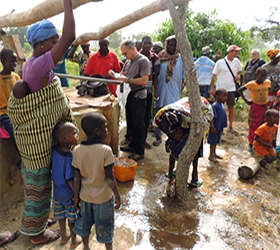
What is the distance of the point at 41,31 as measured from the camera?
1793mm

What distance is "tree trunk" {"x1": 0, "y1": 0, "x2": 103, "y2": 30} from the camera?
1.91 m

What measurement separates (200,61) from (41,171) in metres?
5.09

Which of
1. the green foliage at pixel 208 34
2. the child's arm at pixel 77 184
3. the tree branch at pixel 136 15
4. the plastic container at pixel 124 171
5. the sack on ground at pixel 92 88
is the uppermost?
the tree branch at pixel 136 15

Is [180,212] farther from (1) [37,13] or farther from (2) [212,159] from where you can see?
(1) [37,13]

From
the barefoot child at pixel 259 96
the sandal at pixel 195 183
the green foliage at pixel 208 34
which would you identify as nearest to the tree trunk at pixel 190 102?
the sandal at pixel 195 183

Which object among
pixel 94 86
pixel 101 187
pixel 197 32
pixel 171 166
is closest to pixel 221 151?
pixel 171 166

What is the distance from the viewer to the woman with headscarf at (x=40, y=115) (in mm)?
1741

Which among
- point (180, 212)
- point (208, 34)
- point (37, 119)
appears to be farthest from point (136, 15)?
point (208, 34)

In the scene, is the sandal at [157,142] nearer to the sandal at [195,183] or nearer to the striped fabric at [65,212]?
the sandal at [195,183]

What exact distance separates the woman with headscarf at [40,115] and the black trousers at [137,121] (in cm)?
183

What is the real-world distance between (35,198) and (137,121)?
2141mm

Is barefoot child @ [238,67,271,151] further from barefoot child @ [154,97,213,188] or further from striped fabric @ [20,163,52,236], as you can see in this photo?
striped fabric @ [20,163,52,236]

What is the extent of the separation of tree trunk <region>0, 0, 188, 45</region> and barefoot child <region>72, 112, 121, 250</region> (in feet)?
2.90

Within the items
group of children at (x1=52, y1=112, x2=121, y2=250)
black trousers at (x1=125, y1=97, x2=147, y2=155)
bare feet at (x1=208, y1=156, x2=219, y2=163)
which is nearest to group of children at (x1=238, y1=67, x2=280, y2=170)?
bare feet at (x1=208, y1=156, x2=219, y2=163)
